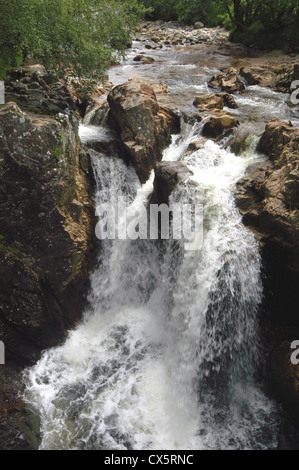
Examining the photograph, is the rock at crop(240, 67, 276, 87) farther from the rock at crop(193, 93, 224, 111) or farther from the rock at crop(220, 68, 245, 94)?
the rock at crop(193, 93, 224, 111)

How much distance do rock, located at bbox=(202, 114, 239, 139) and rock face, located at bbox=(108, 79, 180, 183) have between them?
1693mm

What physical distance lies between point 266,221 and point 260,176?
1840mm

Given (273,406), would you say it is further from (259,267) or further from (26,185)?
(26,185)

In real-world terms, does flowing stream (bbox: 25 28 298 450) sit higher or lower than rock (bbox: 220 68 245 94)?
lower

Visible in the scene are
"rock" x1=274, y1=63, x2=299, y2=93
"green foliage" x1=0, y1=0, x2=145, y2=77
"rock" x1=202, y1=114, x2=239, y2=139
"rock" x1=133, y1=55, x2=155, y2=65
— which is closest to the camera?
"green foliage" x1=0, y1=0, x2=145, y2=77

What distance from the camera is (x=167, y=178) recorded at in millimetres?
9227

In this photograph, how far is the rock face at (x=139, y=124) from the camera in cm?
1059

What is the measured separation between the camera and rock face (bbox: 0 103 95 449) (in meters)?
7.46

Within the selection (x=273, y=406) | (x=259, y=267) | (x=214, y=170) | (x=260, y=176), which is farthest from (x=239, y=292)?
(x=214, y=170)

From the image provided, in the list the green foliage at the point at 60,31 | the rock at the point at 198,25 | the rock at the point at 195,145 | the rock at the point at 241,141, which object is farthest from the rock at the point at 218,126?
the rock at the point at 198,25

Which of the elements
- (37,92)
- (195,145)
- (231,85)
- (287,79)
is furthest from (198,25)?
(37,92)

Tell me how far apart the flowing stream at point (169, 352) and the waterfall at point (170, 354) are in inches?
0.9

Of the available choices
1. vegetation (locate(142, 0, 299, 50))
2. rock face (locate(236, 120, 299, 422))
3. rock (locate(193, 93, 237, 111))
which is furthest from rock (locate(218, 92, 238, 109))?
vegetation (locate(142, 0, 299, 50))

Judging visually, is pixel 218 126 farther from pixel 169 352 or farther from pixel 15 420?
pixel 15 420
